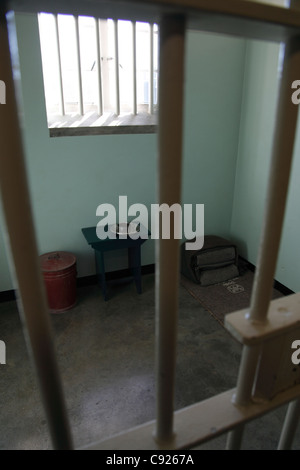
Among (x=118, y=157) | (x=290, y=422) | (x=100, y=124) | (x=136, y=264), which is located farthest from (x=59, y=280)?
(x=290, y=422)

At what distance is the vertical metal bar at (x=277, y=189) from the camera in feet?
1.35

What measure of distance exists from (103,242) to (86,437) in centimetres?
142

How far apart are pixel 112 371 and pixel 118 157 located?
178 cm

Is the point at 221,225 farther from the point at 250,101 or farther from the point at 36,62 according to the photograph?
the point at 36,62

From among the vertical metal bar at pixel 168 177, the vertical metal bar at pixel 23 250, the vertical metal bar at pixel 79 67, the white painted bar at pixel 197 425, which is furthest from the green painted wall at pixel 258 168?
the vertical metal bar at pixel 23 250

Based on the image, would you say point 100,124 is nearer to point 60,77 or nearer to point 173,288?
point 60,77

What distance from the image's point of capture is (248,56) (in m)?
2.97

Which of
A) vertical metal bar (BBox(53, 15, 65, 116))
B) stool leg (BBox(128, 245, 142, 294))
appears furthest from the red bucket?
vertical metal bar (BBox(53, 15, 65, 116))

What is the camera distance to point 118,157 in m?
2.80

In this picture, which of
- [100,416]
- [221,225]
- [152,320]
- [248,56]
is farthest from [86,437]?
[248,56]

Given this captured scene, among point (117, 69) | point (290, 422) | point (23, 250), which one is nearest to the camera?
point (23, 250)

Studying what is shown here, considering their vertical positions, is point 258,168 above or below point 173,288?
below

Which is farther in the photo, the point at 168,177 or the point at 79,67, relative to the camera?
the point at 79,67

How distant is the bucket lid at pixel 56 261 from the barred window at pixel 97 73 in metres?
1.02
